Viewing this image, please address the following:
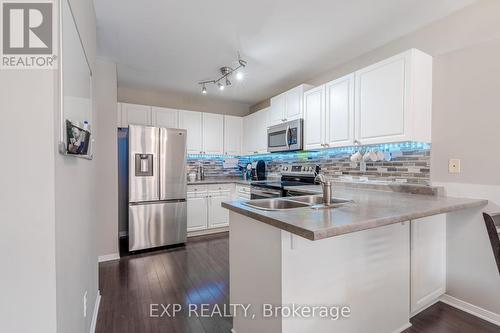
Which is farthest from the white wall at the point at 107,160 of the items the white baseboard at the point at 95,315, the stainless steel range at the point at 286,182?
the stainless steel range at the point at 286,182

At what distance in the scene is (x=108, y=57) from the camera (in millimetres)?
2932

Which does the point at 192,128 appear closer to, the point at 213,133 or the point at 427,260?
the point at 213,133

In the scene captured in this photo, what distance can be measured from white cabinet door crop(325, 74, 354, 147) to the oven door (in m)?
0.93

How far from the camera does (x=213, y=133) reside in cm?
454

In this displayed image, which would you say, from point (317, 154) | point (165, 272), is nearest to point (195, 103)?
point (317, 154)

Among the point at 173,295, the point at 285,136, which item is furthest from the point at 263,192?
the point at 173,295

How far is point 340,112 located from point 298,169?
1384 millimetres

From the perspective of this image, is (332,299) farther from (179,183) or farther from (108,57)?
(108,57)

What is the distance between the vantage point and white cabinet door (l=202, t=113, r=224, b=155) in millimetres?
4453

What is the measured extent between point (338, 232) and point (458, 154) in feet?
5.79

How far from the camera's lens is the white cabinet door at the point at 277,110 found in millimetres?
3678

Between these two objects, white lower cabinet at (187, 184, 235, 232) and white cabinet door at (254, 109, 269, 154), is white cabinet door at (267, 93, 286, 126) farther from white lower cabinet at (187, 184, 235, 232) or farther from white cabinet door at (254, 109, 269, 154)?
white lower cabinet at (187, 184, 235, 232)

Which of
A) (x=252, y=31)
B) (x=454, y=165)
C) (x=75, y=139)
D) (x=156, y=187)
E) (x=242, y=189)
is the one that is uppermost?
(x=252, y=31)

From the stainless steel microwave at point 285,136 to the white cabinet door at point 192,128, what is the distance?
1.33m
